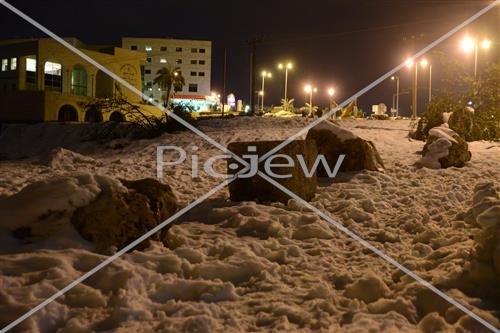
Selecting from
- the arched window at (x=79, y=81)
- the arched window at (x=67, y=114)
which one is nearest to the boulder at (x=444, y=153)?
the arched window at (x=67, y=114)

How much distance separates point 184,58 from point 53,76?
49.6 meters

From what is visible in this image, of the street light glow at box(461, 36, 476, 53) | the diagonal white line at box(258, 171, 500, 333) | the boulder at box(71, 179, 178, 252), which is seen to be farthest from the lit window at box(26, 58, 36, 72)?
the boulder at box(71, 179, 178, 252)

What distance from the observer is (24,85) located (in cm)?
4016

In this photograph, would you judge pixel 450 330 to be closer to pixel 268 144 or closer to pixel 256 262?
pixel 256 262

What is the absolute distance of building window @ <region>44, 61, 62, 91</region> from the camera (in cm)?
3916

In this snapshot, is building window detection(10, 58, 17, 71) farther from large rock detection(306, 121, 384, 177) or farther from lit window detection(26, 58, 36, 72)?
large rock detection(306, 121, 384, 177)

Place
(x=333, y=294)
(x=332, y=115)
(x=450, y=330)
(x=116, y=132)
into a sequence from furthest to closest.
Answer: (x=332, y=115) → (x=116, y=132) → (x=333, y=294) → (x=450, y=330)

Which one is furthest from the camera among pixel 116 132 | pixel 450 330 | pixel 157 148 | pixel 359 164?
pixel 116 132

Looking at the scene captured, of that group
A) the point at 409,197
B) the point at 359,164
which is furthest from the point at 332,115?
the point at 409,197

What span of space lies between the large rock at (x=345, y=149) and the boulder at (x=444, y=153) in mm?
1313

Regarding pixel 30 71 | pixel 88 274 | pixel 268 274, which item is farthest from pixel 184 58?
pixel 88 274

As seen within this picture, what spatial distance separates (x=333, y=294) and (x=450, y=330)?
0.87 meters

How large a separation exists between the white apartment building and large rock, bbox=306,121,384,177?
79189 millimetres

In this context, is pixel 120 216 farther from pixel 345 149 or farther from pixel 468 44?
pixel 468 44
